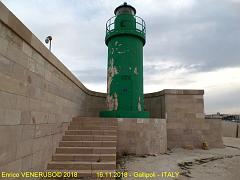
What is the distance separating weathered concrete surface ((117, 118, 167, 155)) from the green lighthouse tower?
152 centimetres

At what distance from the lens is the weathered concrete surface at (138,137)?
7965mm

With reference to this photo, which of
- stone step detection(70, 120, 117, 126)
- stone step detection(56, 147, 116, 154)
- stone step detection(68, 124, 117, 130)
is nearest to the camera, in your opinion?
stone step detection(56, 147, 116, 154)

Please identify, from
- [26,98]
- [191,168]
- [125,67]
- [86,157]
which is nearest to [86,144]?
[86,157]

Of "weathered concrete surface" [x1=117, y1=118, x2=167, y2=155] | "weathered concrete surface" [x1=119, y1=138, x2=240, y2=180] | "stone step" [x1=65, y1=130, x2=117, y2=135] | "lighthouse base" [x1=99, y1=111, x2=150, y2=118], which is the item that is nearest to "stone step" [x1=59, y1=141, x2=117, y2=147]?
"stone step" [x1=65, y1=130, x2=117, y2=135]

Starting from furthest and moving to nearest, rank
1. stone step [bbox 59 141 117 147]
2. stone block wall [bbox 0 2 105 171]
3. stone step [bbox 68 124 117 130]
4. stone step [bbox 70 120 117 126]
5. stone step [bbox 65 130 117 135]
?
stone step [bbox 70 120 117 126]
stone step [bbox 68 124 117 130]
stone step [bbox 65 130 117 135]
stone step [bbox 59 141 117 147]
stone block wall [bbox 0 2 105 171]

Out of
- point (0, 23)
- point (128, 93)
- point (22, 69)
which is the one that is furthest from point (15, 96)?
point (128, 93)

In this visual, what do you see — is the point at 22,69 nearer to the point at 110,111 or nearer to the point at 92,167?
the point at 92,167

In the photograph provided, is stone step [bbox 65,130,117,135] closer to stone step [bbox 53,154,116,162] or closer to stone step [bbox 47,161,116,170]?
stone step [bbox 53,154,116,162]

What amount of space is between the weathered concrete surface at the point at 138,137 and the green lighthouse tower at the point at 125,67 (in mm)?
1517

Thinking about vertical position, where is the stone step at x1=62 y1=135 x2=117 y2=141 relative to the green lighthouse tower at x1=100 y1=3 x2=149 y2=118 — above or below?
below

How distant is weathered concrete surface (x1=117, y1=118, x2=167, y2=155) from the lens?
796 centimetres

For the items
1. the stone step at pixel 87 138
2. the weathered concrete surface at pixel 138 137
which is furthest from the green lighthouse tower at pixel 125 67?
the stone step at pixel 87 138

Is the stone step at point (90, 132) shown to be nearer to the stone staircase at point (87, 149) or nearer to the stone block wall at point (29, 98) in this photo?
the stone staircase at point (87, 149)

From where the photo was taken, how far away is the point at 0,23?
322 cm
